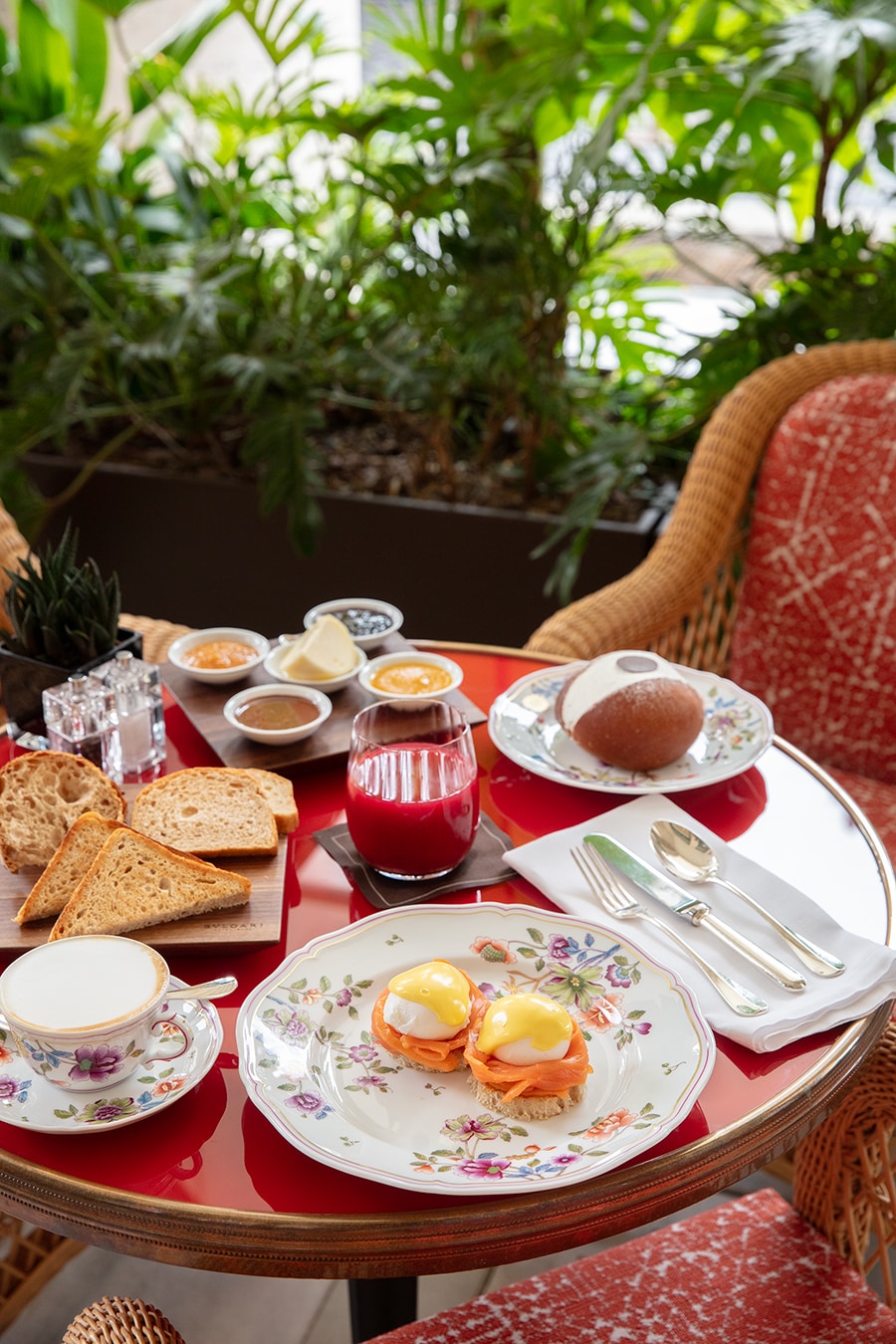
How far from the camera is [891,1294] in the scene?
48.4 inches

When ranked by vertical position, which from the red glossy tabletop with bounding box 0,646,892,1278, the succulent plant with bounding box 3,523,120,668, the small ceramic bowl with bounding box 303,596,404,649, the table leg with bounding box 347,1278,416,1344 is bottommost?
the table leg with bounding box 347,1278,416,1344

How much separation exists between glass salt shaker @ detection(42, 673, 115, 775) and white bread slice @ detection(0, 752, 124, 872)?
6cm

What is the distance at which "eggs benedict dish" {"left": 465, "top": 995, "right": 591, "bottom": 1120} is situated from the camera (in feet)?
2.70

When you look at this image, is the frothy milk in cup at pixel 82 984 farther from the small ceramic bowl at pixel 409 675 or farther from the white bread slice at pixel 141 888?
the small ceramic bowl at pixel 409 675

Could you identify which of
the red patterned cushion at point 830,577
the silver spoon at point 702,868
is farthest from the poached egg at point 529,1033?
the red patterned cushion at point 830,577

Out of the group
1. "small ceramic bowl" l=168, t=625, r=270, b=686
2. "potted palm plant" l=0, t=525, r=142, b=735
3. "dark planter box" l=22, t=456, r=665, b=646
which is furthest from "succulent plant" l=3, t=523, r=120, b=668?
"dark planter box" l=22, t=456, r=665, b=646

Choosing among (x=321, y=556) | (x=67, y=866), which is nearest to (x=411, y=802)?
(x=67, y=866)

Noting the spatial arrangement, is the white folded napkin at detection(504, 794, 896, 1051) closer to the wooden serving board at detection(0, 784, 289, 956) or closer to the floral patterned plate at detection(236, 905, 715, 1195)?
the floral patterned plate at detection(236, 905, 715, 1195)

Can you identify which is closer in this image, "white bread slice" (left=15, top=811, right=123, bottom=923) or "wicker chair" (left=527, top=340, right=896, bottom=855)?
"white bread slice" (left=15, top=811, right=123, bottom=923)

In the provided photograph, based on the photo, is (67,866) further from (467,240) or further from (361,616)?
(467,240)

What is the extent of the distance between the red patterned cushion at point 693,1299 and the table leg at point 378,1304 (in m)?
0.20

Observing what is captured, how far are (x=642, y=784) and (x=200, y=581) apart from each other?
2061 millimetres

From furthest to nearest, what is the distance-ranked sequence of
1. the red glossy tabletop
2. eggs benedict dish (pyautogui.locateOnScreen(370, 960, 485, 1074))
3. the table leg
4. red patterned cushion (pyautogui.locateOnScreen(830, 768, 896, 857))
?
red patterned cushion (pyautogui.locateOnScreen(830, 768, 896, 857)), the table leg, eggs benedict dish (pyautogui.locateOnScreen(370, 960, 485, 1074)), the red glossy tabletop

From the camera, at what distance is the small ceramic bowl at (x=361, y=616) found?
1.50 m
